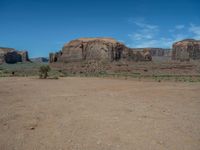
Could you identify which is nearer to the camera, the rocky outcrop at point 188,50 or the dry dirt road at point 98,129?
the dry dirt road at point 98,129

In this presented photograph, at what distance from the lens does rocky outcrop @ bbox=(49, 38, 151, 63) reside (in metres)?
106

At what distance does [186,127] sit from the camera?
722 centimetres

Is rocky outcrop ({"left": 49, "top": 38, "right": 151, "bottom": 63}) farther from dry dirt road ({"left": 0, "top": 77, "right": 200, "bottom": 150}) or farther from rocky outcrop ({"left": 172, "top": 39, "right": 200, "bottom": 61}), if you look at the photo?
dry dirt road ({"left": 0, "top": 77, "right": 200, "bottom": 150})

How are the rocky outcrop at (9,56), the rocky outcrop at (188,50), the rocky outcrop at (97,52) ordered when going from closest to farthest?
the rocky outcrop at (97,52) → the rocky outcrop at (188,50) → the rocky outcrop at (9,56)

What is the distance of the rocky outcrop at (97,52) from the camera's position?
106500 millimetres

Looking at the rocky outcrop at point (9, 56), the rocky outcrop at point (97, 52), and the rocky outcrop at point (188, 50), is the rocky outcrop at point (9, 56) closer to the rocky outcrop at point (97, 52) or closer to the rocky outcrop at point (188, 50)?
the rocky outcrop at point (97, 52)

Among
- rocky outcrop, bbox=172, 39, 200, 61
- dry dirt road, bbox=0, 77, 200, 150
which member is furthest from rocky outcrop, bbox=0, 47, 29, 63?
dry dirt road, bbox=0, 77, 200, 150

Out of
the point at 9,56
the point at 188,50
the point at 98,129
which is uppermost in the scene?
the point at 188,50

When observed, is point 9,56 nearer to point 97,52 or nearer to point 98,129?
point 97,52

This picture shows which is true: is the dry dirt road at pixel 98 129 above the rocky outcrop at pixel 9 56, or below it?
below

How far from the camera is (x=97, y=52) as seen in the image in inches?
4277

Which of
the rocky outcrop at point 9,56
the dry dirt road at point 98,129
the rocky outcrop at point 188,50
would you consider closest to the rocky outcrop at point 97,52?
the rocky outcrop at point 188,50

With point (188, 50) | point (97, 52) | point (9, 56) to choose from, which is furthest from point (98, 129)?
A: point (9, 56)

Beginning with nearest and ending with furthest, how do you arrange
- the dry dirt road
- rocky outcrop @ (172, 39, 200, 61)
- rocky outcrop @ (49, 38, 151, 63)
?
the dry dirt road → rocky outcrop @ (49, 38, 151, 63) → rocky outcrop @ (172, 39, 200, 61)
